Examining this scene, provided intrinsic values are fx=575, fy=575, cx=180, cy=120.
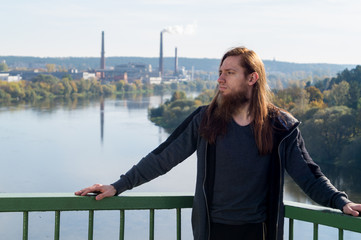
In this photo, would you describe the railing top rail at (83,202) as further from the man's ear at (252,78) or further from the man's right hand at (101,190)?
the man's ear at (252,78)

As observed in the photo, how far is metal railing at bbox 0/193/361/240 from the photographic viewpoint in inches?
47.8

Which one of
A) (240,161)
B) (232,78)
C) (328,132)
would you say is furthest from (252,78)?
(328,132)

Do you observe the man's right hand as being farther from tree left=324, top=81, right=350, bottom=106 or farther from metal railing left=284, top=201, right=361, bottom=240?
tree left=324, top=81, right=350, bottom=106

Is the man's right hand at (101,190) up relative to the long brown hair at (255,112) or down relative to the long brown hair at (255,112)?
down

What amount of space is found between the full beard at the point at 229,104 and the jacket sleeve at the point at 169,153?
55mm

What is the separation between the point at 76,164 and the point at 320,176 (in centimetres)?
1377

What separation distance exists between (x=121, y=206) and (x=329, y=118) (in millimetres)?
17309

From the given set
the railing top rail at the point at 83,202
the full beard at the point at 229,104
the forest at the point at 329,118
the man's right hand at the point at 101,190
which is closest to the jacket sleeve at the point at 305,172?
the full beard at the point at 229,104

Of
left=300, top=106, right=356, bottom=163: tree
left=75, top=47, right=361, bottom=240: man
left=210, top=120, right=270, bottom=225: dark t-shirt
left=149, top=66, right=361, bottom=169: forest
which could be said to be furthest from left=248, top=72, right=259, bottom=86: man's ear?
left=300, top=106, right=356, bottom=163: tree

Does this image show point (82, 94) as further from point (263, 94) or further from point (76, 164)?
point (263, 94)

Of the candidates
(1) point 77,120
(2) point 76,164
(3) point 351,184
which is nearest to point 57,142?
(2) point 76,164

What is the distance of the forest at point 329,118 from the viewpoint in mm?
16578

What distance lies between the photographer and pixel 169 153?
4.25 ft

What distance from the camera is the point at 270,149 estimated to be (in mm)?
1227
